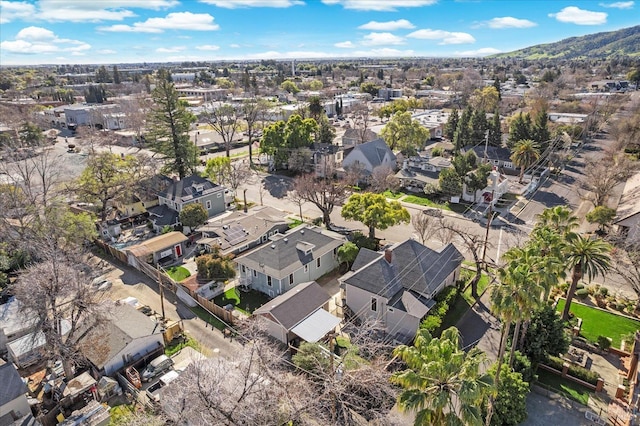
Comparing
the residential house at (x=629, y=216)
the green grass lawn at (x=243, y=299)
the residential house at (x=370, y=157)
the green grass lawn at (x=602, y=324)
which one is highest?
the residential house at (x=370, y=157)

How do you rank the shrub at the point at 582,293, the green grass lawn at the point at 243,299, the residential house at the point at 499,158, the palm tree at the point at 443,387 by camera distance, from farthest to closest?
the residential house at the point at 499,158, the shrub at the point at 582,293, the green grass lawn at the point at 243,299, the palm tree at the point at 443,387

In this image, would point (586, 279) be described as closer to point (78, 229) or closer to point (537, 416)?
point (537, 416)

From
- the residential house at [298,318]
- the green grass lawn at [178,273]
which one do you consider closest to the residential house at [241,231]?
the green grass lawn at [178,273]

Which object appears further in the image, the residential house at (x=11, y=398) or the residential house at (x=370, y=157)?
the residential house at (x=370, y=157)

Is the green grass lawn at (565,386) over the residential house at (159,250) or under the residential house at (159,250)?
under

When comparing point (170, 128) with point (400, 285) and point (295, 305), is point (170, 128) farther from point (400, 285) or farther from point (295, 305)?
point (400, 285)

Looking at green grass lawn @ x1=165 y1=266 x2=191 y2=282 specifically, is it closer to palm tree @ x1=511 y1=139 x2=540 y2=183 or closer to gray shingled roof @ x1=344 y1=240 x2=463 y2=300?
gray shingled roof @ x1=344 y1=240 x2=463 y2=300

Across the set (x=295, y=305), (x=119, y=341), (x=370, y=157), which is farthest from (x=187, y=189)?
(x=370, y=157)

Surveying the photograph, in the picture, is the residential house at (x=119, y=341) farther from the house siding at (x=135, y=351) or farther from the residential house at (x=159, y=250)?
the residential house at (x=159, y=250)
